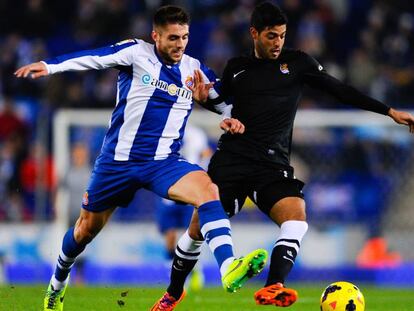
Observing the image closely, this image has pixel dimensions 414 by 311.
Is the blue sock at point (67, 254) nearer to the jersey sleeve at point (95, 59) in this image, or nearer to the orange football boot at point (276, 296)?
the jersey sleeve at point (95, 59)

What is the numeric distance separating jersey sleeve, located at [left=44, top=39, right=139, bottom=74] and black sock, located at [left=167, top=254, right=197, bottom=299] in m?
1.55

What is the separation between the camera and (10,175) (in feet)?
55.7

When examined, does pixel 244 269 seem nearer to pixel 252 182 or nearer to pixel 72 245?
pixel 252 182

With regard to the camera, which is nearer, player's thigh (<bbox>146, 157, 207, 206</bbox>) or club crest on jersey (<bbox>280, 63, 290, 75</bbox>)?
player's thigh (<bbox>146, 157, 207, 206</bbox>)

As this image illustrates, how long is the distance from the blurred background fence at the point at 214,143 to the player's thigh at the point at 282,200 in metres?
7.19

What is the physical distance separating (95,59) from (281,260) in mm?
1936

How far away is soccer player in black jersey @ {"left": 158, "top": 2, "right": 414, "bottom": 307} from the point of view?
8055mm

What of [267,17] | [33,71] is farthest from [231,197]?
[33,71]

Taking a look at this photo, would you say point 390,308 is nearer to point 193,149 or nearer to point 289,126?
point 289,126

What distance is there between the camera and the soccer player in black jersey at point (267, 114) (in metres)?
8.05

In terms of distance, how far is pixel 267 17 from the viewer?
26.4 feet

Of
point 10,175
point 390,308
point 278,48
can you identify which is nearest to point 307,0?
point 10,175

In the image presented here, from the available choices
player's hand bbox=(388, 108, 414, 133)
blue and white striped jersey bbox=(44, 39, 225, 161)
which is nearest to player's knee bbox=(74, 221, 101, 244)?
blue and white striped jersey bbox=(44, 39, 225, 161)

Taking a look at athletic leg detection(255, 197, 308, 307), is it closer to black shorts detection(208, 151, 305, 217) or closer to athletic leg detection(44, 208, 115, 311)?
black shorts detection(208, 151, 305, 217)
